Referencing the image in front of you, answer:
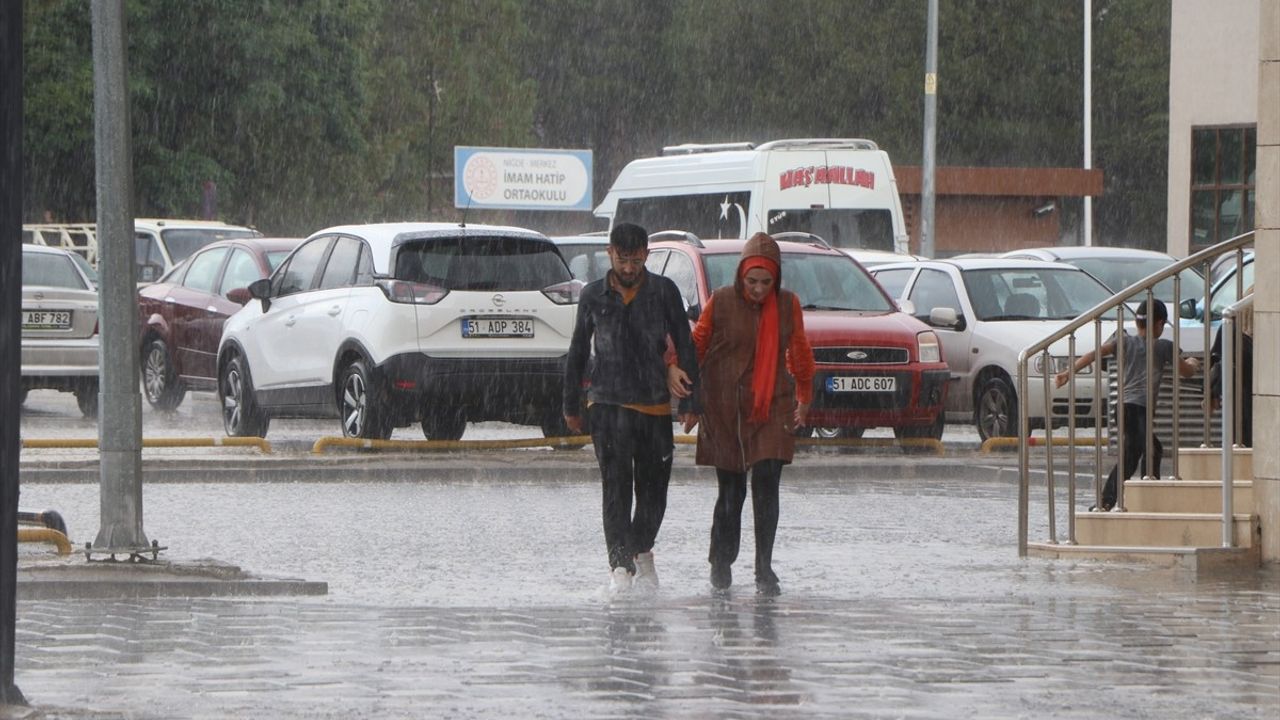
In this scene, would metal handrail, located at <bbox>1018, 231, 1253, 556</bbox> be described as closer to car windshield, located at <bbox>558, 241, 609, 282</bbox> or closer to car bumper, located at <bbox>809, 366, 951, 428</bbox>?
car bumper, located at <bbox>809, 366, 951, 428</bbox>

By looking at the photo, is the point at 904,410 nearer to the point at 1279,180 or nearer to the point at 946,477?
the point at 946,477

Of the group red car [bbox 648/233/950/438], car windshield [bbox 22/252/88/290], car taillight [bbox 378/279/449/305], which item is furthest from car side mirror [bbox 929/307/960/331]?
car windshield [bbox 22/252/88/290]

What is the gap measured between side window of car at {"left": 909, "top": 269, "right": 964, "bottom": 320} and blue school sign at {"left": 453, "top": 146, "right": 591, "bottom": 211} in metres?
33.6

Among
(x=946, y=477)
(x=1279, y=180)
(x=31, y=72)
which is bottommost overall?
(x=946, y=477)

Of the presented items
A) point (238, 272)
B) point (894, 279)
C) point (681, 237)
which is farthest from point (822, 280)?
point (238, 272)

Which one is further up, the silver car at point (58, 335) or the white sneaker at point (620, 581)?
the silver car at point (58, 335)

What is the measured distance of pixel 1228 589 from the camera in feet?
34.6

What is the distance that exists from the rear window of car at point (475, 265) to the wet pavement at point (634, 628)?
12.3 ft

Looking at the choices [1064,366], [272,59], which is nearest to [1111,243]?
[272,59]

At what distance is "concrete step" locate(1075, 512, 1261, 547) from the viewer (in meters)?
11.4

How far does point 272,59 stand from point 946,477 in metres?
37.0

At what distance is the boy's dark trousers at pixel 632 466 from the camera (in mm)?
10703

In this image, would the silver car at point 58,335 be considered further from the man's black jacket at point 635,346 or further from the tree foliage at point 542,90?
the tree foliage at point 542,90

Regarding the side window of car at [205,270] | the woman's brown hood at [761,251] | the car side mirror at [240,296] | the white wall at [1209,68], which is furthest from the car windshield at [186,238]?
the woman's brown hood at [761,251]
